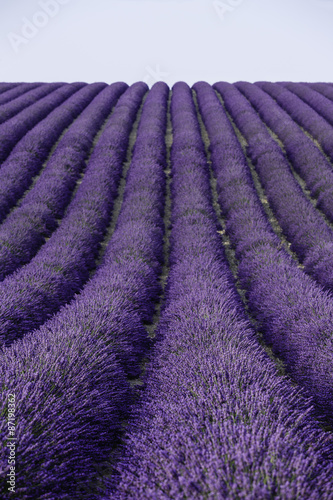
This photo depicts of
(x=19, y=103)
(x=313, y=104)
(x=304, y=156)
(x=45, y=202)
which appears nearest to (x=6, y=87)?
(x=19, y=103)

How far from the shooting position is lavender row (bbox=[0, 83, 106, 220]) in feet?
20.9

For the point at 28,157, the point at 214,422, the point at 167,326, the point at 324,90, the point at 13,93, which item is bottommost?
the point at 28,157

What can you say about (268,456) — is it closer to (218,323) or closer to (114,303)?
(218,323)

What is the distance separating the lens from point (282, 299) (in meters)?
3.19

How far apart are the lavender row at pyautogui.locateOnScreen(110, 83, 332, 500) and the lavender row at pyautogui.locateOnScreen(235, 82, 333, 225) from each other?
3774mm

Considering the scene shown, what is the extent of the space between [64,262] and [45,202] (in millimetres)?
2271

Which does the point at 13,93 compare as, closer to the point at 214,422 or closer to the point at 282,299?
the point at 282,299

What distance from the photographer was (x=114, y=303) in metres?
2.91

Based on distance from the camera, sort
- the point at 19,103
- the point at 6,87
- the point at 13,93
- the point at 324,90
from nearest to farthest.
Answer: the point at 19,103 < the point at 324,90 < the point at 13,93 < the point at 6,87

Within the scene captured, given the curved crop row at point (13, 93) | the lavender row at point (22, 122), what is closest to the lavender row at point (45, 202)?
the lavender row at point (22, 122)

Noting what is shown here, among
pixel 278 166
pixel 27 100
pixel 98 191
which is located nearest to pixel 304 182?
pixel 278 166

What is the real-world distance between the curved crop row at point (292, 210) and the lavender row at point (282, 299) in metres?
0.38

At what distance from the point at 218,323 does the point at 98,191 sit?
437 cm

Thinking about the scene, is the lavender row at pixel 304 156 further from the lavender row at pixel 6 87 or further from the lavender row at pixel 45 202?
the lavender row at pixel 6 87
